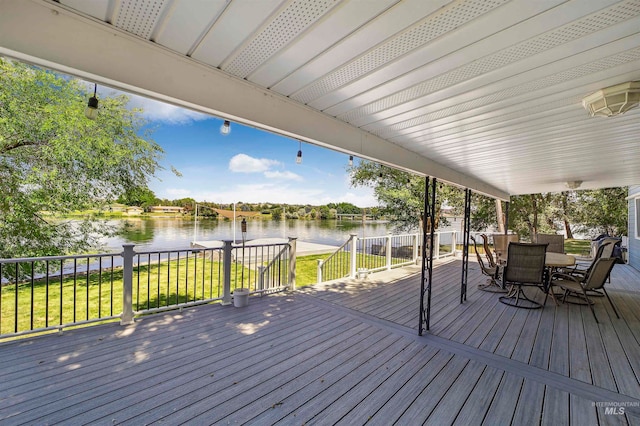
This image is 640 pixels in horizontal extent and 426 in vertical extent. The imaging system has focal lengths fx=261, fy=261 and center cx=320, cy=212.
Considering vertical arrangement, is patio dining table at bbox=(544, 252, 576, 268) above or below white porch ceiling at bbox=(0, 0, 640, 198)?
below

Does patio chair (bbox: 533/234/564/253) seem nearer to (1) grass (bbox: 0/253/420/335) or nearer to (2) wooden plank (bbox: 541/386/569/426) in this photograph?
(1) grass (bbox: 0/253/420/335)

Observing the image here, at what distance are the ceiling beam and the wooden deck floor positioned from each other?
2.17 m

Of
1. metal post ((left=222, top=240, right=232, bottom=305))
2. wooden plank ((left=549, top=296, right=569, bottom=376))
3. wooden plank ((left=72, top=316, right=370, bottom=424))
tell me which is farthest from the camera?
metal post ((left=222, top=240, right=232, bottom=305))

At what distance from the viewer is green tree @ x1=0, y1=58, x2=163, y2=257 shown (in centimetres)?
579

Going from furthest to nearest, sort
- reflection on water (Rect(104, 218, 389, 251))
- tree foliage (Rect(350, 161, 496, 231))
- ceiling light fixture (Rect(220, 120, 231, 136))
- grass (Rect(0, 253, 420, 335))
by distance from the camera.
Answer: tree foliage (Rect(350, 161, 496, 231)) < reflection on water (Rect(104, 218, 389, 251)) < grass (Rect(0, 253, 420, 335)) < ceiling light fixture (Rect(220, 120, 231, 136))

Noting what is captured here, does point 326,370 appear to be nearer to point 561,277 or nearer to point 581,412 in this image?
point 581,412

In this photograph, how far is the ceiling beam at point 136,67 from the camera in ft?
4.00

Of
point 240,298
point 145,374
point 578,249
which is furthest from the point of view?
point 578,249

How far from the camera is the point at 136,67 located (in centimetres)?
149

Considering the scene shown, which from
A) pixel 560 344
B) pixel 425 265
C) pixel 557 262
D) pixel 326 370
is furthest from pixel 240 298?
pixel 557 262

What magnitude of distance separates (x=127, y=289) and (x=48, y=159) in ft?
18.0

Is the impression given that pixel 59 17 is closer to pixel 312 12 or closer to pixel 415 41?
pixel 312 12

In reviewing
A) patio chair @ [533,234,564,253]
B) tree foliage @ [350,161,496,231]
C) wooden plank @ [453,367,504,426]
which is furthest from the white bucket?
tree foliage @ [350,161,496,231]

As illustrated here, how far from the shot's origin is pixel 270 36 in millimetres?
1453
